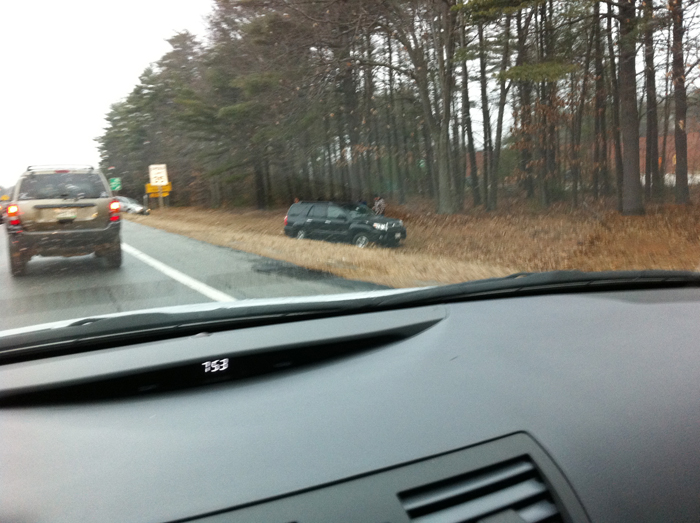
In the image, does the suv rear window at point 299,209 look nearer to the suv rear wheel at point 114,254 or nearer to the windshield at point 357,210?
the windshield at point 357,210

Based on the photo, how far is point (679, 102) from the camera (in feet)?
66.7

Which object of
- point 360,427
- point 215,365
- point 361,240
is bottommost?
point 361,240

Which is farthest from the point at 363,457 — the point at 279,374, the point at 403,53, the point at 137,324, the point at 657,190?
the point at 657,190

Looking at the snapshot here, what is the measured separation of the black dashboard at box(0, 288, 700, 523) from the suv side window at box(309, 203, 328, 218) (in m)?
15.6

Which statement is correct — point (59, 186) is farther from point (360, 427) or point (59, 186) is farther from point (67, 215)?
point (360, 427)

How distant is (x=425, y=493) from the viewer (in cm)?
190

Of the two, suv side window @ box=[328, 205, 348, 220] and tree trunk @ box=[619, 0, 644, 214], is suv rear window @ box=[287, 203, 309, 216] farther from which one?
tree trunk @ box=[619, 0, 644, 214]

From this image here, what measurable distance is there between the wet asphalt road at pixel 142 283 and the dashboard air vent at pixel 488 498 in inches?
211

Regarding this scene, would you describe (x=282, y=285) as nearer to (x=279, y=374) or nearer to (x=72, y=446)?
(x=279, y=374)

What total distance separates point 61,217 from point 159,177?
59.8ft

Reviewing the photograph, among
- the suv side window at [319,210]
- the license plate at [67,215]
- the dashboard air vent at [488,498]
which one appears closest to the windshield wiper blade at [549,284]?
the dashboard air vent at [488,498]

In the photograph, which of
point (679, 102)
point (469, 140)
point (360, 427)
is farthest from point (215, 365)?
point (469, 140)

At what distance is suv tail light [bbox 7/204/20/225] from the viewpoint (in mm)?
10016

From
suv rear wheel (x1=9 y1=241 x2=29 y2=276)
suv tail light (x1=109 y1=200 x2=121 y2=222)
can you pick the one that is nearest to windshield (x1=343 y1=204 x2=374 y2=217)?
suv tail light (x1=109 y1=200 x2=121 y2=222)
